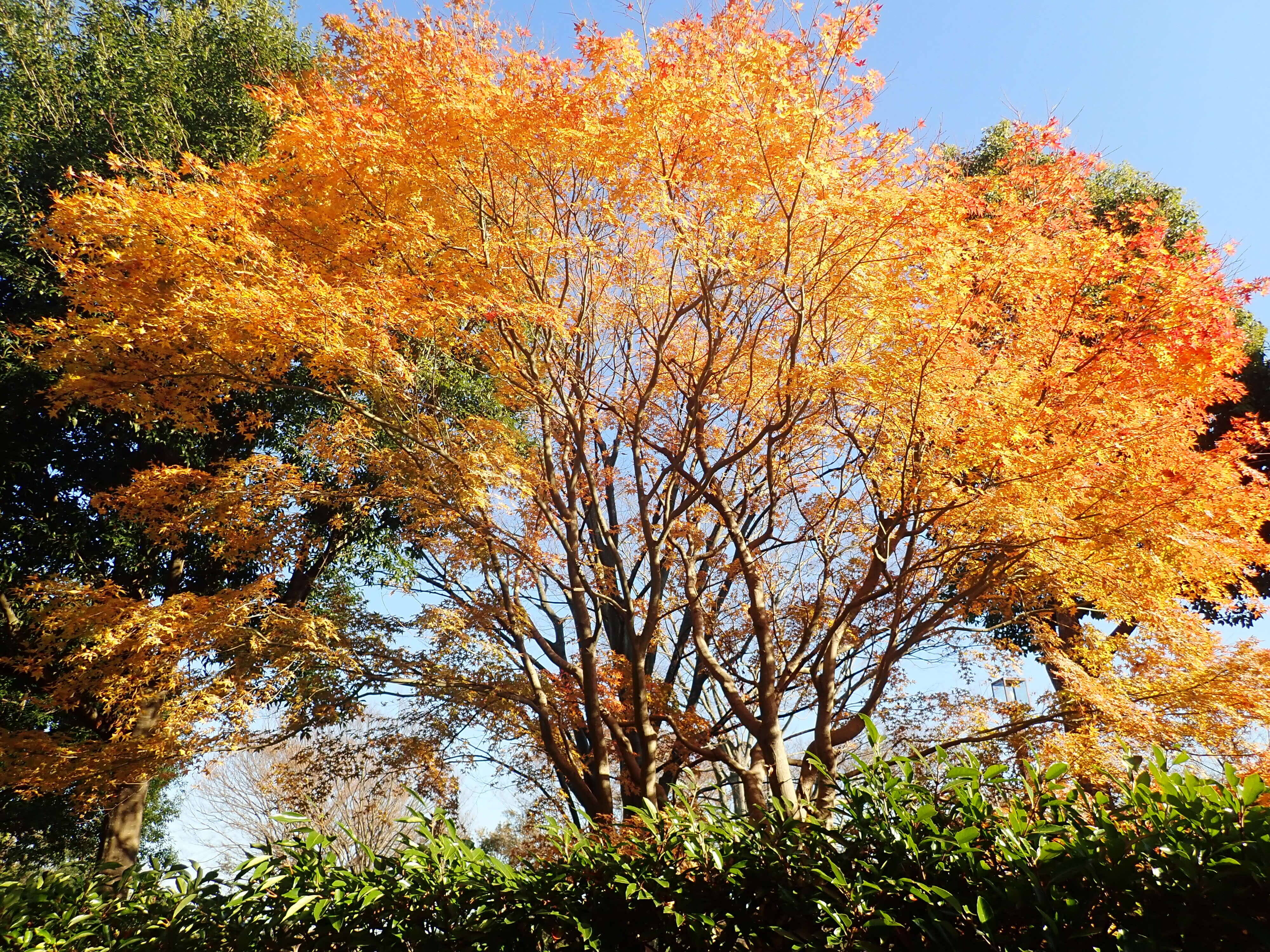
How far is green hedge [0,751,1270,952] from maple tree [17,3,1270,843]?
350 centimetres

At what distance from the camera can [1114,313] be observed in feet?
23.0

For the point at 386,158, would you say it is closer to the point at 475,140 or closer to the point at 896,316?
the point at 475,140

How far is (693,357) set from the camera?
27.6 feet

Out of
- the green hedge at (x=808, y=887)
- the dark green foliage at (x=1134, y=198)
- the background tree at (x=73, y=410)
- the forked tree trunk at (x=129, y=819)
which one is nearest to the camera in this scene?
the green hedge at (x=808, y=887)

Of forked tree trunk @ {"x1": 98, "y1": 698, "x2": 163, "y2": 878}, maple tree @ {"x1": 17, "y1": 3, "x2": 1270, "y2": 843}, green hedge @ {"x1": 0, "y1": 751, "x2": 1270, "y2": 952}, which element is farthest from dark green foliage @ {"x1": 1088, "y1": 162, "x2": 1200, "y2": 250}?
forked tree trunk @ {"x1": 98, "y1": 698, "x2": 163, "y2": 878}

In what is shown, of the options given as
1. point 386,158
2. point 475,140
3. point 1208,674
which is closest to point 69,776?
point 386,158

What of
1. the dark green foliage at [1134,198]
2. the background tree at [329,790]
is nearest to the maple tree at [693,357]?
the background tree at [329,790]

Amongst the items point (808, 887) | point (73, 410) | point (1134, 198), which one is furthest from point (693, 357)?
point (1134, 198)

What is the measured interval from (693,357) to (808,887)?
6.25 m

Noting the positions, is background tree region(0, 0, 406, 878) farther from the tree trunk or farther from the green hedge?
the green hedge

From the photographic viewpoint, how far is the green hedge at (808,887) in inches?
90.7

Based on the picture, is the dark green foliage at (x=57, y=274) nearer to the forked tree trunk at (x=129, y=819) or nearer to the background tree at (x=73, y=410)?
the background tree at (x=73, y=410)

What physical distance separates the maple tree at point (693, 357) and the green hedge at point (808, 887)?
350 cm

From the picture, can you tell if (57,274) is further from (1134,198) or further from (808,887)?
(1134,198)
